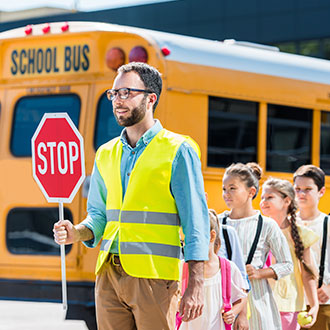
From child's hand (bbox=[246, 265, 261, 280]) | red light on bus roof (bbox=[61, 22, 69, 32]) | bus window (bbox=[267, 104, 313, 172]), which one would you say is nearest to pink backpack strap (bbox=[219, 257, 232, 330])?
child's hand (bbox=[246, 265, 261, 280])

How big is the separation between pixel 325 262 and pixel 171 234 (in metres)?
2.52

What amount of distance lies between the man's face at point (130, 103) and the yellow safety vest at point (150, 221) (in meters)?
0.17

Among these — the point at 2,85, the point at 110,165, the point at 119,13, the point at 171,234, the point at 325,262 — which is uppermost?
the point at 119,13

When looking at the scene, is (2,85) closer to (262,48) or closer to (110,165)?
(262,48)

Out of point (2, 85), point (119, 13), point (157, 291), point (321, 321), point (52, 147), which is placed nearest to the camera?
point (157, 291)

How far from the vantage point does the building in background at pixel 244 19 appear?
2316cm

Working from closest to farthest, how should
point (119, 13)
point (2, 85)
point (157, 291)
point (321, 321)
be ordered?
point (157, 291) → point (321, 321) → point (2, 85) → point (119, 13)

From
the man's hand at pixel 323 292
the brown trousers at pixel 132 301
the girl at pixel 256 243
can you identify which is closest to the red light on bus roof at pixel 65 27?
the girl at pixel 256 243

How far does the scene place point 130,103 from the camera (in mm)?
3533

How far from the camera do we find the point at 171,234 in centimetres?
346

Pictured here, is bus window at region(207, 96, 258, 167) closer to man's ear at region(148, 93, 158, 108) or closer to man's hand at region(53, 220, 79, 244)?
man's ear at region(148, 93, 158, 108)

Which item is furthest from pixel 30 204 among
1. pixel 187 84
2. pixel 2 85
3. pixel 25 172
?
pixel 187 84

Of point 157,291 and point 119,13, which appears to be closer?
point 157,291

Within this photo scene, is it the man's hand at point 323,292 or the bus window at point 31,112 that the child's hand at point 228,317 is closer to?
the man's hand at point 323,292
